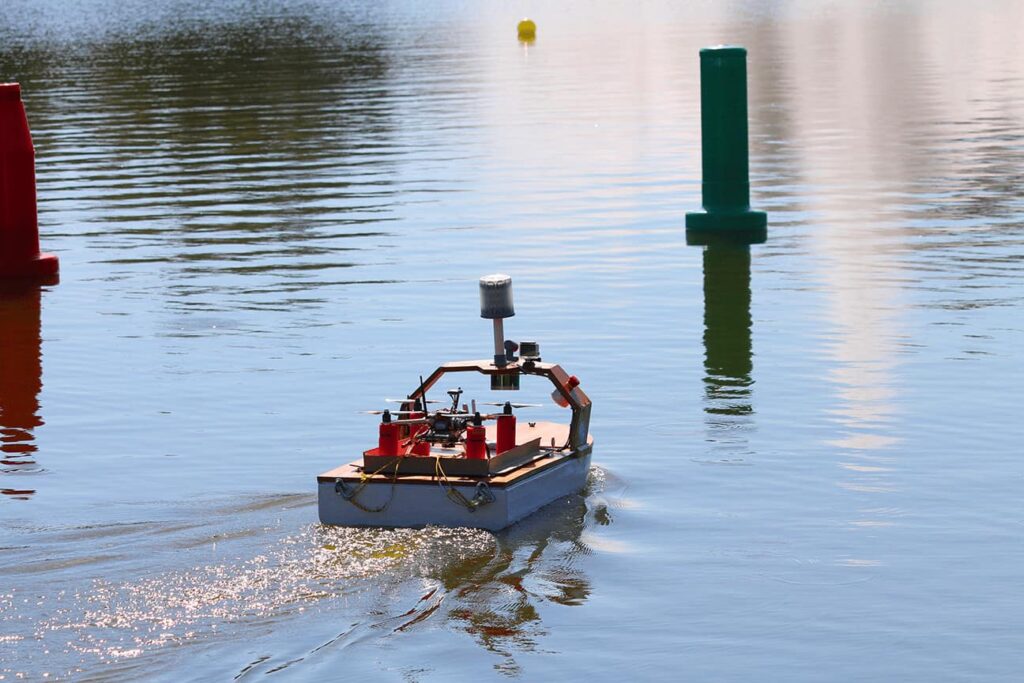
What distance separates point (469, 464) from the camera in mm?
12680

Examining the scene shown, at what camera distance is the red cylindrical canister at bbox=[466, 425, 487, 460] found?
1295cm

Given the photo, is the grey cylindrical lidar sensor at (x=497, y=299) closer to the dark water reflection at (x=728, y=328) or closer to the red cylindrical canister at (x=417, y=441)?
the red cylindrical canister at (x=417, y=441)

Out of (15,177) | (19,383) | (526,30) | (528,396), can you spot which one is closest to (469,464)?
(528,396)

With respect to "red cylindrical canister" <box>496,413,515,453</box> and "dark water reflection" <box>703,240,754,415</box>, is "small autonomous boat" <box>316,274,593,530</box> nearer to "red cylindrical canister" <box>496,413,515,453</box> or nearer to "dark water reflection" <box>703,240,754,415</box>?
"red cylindrical canister" <box>496,413,515,453</box>

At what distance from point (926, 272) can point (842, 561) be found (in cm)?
1030

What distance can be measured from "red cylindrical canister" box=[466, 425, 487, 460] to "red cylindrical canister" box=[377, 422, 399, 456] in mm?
505

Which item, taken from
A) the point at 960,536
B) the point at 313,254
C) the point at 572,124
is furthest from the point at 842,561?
the point at 572,124

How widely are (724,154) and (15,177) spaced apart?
8838mm

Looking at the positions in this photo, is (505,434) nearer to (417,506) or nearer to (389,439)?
(389,439)

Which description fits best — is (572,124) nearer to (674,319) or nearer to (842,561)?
(674,319)

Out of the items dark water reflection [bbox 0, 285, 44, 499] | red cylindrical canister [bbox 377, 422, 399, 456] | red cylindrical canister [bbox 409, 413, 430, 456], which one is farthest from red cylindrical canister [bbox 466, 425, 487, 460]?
dark water reflection [bbox 0, 285, 44, 499]

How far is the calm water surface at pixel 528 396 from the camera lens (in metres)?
11.1

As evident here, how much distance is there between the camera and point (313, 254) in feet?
81.9

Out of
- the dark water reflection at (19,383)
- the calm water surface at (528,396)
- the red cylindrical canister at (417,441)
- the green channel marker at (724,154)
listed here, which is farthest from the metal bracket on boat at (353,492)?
the green channel marker at (724,154)
